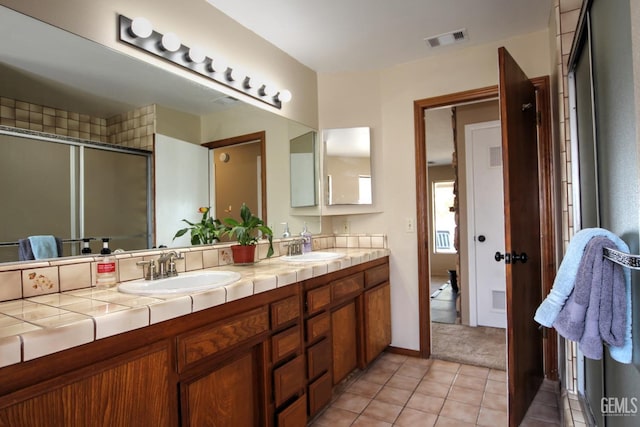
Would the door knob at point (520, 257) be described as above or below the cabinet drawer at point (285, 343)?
above

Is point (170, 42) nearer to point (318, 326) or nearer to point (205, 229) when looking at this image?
point (205, 229)

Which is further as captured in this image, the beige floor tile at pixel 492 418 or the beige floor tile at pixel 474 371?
the beige floor tile at pixel 474 371

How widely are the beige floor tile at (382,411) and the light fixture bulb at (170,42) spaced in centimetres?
Answer: 216

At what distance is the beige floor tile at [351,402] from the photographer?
201 centimetres

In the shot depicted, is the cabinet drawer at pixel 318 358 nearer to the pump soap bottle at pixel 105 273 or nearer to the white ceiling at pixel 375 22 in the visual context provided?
the pump soap bottle at pixel 105 273

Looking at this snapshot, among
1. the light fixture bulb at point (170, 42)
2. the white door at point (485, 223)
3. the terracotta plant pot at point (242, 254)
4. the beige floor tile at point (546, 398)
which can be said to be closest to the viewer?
the light fixture bulb at point (170, 42)

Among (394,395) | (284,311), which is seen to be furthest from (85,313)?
(394,395)

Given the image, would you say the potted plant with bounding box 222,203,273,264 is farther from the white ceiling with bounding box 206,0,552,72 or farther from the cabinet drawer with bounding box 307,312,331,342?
the white ceiling with bounding box 206,0,552,72

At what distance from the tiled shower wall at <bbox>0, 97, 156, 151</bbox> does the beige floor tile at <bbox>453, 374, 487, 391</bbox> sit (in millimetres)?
2320

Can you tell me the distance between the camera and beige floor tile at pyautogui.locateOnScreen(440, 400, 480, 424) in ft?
6.23

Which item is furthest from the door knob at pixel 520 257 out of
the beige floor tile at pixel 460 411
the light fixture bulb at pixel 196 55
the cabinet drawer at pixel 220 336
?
the light fixture bulb at pixel 196 55

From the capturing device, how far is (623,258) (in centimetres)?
81

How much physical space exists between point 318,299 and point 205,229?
0.72m

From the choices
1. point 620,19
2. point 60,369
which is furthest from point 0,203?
point 620,19
